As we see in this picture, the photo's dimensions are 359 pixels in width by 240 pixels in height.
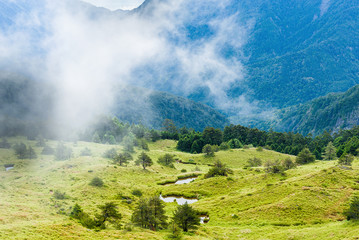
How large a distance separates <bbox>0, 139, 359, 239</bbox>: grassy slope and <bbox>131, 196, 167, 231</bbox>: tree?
9.37 feet

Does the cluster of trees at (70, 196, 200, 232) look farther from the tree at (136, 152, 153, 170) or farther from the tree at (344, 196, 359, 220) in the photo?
the tree at (136, 152, 153, 170)

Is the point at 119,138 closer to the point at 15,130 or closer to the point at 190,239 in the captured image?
the point at 15,130

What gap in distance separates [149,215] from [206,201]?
2558 cm

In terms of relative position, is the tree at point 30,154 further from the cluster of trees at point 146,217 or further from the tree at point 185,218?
→ the tree at point 185,218

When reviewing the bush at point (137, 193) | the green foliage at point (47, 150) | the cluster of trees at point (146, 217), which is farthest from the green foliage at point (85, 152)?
the cluster of trees at point (146, 217)

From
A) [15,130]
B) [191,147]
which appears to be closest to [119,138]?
[191,147]

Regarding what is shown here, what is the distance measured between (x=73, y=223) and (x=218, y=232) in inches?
1062

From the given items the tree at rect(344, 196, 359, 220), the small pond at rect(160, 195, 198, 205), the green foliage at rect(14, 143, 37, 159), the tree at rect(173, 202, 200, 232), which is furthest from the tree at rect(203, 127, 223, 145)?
the tree at rect(344, 196, 359, 220)

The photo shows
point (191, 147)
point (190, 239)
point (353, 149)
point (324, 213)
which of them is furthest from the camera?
point (191, 147)

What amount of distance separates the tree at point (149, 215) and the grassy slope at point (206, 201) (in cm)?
286

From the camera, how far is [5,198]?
1769 inches

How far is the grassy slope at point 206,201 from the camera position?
118ft

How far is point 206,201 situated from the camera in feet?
211

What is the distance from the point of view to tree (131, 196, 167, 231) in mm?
42875
